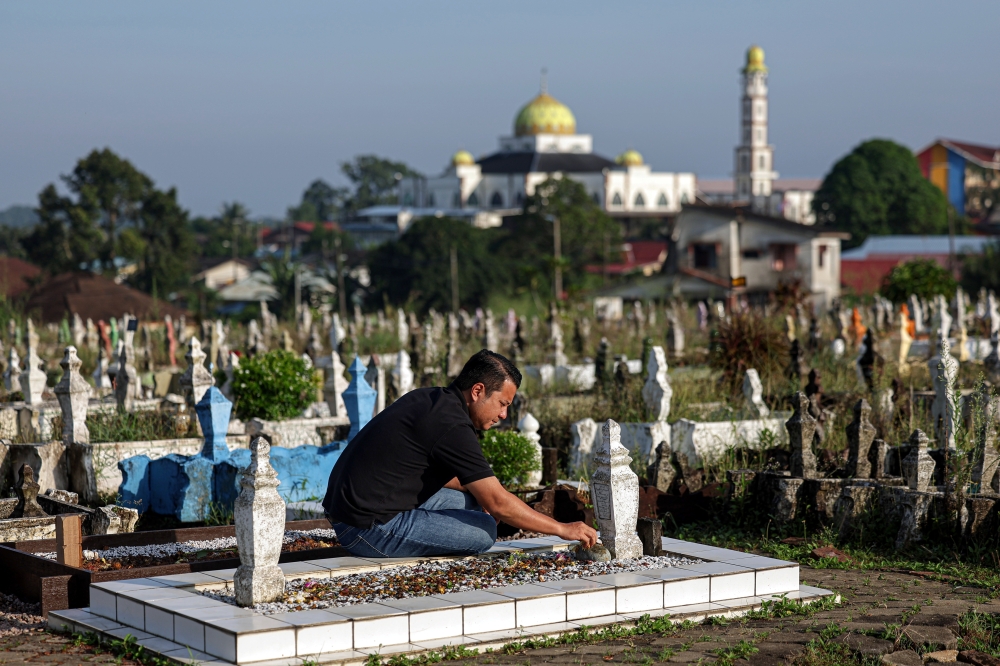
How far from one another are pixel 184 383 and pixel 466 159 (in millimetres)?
93337

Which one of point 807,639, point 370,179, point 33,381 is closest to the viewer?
point 807,639

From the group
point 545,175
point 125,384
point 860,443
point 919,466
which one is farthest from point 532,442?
point 545,175

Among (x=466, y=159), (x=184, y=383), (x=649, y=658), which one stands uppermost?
(x=466, y=159)

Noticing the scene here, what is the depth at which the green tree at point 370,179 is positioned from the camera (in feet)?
422

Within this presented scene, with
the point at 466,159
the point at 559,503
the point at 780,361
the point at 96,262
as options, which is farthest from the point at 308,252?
the point at 559,503

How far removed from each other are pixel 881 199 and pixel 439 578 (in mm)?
70554

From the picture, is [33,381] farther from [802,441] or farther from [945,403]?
[945,403]

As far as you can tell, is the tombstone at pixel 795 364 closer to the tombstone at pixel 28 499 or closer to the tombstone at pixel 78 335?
the tombstone at pixel 28 499

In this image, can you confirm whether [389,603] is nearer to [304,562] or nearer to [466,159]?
[304,562]

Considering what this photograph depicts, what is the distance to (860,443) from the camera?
8812 mm

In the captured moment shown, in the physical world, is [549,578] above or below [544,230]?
below

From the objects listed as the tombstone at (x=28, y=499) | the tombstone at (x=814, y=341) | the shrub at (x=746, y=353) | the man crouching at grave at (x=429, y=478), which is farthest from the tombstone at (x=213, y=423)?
the tombstone at (x=814, y=341)

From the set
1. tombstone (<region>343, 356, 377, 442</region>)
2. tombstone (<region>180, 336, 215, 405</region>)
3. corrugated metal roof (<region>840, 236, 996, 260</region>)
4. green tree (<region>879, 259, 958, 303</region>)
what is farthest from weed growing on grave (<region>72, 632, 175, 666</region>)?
corrugated metal roof (<region>840, 236, 996, 260</region>)

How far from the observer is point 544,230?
2285 inches
